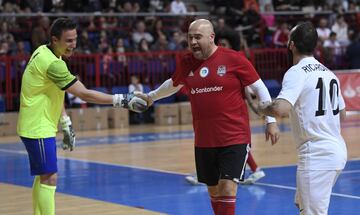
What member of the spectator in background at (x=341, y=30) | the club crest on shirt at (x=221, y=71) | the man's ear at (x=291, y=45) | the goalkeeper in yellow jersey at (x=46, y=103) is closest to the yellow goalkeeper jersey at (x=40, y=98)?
the goalkeeper in yellow jersey at (x=46, y=103)

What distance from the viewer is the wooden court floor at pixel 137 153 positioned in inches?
405

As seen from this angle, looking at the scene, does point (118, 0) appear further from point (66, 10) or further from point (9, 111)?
point (9, 111)

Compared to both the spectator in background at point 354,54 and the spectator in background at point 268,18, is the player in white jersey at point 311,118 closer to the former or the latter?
the spectator in background at point 354,54

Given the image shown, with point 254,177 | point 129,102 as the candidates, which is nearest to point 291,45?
point 129,102

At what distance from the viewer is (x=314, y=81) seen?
6355mm

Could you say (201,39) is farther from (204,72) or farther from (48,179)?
(48,179)

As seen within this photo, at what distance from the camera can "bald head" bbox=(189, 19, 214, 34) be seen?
760 centimetres

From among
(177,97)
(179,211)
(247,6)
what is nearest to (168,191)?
(179,211)

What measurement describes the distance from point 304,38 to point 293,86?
0.40 m

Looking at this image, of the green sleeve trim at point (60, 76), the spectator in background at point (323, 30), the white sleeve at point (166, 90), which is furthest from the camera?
the spectator in background at point (323, 30)

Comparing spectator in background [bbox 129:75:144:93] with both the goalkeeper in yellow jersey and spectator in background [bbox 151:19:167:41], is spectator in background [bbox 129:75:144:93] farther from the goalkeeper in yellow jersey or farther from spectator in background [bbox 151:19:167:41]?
the goalkeeper in yellow jersey

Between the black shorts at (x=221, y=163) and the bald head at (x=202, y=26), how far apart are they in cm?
109

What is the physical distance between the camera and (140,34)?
24.6 m

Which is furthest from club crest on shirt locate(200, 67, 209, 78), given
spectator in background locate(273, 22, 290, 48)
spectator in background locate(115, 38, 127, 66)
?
spectator in background locate(273, 22, 290, 48)
